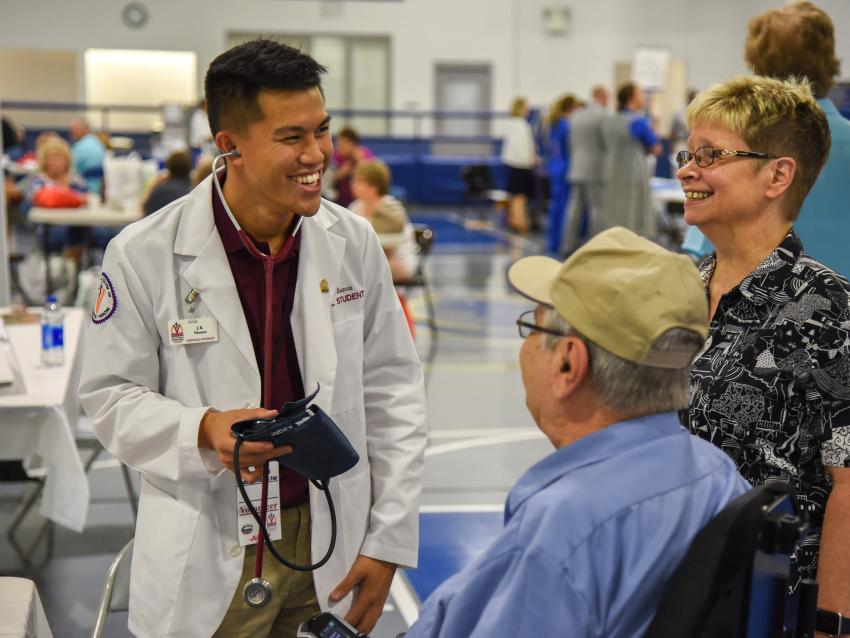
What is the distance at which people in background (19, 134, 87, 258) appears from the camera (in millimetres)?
9430

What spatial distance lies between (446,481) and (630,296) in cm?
391

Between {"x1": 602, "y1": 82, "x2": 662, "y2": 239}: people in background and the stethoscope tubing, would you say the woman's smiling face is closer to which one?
the stethoscope tubing

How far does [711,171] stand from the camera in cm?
216

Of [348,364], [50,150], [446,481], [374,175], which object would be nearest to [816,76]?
[348,364]

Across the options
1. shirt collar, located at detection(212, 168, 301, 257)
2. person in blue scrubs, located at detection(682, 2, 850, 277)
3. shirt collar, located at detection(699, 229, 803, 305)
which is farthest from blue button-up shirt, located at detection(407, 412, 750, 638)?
person in blue scrubs, located at detection(682, 2, 850, 277)

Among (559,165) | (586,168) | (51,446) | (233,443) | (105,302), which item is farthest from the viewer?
(559,165)

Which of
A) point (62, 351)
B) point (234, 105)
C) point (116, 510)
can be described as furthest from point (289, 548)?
point (116, 510)

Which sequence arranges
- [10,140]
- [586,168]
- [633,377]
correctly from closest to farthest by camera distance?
1. [633,377]
2. [586,168]
3. [10,140]

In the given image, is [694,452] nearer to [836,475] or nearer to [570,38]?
[836,475]

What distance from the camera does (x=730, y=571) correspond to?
1.37 metres

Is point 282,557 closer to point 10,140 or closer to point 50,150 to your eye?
point 50,150

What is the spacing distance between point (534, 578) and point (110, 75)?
21.7 m

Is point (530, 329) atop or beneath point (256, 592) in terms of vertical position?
atop

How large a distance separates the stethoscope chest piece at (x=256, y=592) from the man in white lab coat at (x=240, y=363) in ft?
0.05
